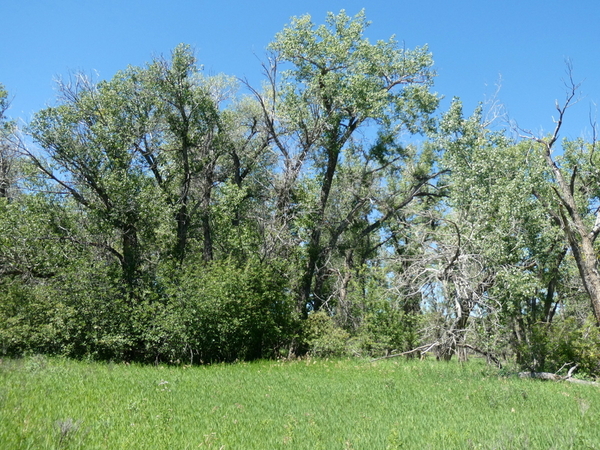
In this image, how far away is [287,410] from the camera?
8.83 m

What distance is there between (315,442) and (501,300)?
11877 mm

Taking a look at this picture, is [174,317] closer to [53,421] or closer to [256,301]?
[256,301]

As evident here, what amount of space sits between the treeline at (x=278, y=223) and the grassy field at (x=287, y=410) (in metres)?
3.56

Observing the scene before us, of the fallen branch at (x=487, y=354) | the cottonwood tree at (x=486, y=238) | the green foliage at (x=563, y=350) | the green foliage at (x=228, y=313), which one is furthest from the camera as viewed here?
the green foliage at (x=228, y=313)

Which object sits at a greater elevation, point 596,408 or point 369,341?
point 369,341

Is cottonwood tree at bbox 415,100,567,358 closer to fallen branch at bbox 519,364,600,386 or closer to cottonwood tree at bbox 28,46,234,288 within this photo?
fallen branch at bbox 519,364,600,386

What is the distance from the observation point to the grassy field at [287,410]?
6344 millimetres

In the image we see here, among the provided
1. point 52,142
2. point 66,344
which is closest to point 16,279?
point 66,344

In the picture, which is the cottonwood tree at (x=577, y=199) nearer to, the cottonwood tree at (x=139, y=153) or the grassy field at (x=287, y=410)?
the grassy field at (x=287, y=410)

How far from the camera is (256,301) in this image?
18938 mm

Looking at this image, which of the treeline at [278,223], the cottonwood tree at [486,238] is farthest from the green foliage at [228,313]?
the cottonwood tree at [486,238]

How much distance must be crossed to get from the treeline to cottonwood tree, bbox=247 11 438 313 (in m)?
0.09

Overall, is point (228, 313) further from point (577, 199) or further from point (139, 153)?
point (577, 199)

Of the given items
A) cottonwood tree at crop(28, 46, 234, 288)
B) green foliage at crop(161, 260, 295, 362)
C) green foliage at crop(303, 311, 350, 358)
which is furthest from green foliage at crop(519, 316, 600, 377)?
cottonwood tree at crop(28, 46, 234, 288)
